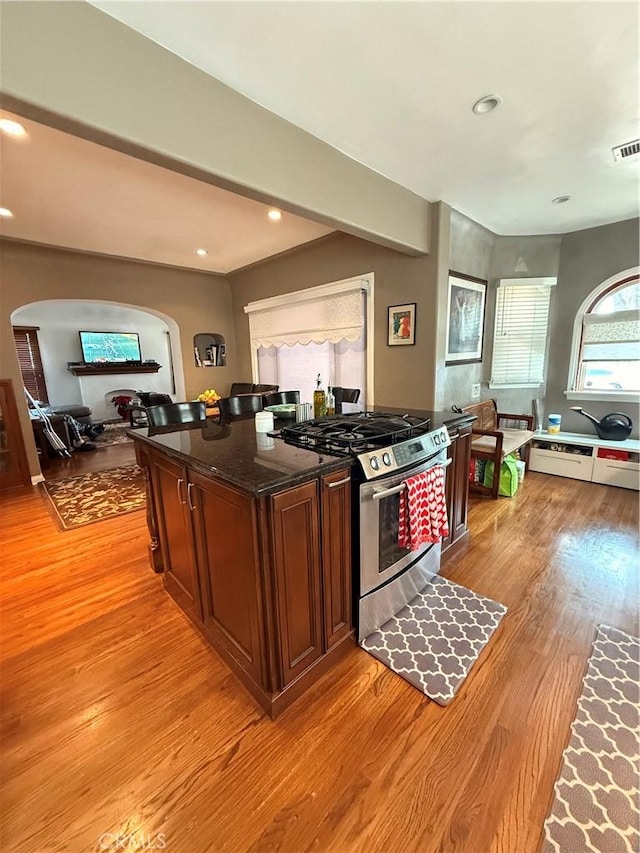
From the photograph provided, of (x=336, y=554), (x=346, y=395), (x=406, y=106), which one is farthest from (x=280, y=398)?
(x=406, y=106)

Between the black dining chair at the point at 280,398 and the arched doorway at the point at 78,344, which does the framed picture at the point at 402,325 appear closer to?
the black dining chair at the point at 280,398

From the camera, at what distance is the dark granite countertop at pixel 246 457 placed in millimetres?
1258

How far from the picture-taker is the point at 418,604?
2043 millimetres

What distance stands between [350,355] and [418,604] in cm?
285

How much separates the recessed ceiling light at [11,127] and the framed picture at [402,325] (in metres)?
2.92

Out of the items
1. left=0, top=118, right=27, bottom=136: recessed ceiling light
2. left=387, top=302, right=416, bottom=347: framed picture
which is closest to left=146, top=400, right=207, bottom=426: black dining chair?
left=0, top=118, right=27, bottom=136: recessed ceiling light

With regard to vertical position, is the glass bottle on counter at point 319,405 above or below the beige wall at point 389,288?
below

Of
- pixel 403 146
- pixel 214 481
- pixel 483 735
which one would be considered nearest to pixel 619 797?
pixel 483 735

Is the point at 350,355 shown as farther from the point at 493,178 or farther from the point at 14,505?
the point at 14,505

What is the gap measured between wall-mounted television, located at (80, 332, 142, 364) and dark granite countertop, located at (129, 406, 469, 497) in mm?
7781

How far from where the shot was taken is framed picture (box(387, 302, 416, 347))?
3.33 m

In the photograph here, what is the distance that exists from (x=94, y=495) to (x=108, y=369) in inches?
229

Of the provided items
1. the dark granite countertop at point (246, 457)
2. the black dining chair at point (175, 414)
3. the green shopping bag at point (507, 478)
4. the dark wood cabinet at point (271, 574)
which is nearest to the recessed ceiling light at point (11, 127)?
the black dining chair at point (175, 414)

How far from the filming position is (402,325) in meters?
3.42
